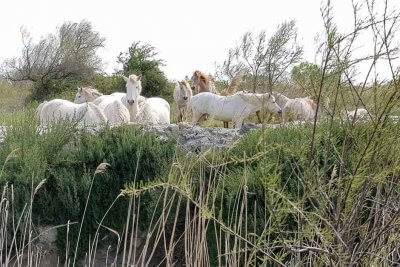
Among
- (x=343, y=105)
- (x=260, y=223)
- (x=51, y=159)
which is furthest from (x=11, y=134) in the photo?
(x=343, y=105)

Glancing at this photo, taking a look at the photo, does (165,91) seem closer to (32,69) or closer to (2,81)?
(32,69)

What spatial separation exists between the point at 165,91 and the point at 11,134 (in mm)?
20480

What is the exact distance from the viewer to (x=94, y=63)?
1369 inches

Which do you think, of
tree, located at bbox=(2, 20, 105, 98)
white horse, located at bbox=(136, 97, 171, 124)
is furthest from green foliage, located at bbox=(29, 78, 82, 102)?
white horse, located at bbox=(136, 97, 171, 124)

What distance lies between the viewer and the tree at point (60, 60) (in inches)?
1292

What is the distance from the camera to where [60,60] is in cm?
3416

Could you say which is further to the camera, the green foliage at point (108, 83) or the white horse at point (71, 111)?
the green foliage at point (108, 83)

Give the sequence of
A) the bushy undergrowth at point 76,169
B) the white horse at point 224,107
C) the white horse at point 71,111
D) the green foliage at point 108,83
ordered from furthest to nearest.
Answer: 1. the green foliage at point 108,83
2. the white horse at point 224,107
3. the white horse at point 71,111
4. the bushy undergrowth at point 76,169

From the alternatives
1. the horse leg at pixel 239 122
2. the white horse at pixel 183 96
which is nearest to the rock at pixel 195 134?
the horse leg at pixel 239 122

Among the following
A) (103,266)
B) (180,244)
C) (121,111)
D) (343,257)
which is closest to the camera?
(343,257)

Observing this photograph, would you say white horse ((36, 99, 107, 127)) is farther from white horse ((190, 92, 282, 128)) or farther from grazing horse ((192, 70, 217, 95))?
grazing horse ((192, 70, 217, 95))

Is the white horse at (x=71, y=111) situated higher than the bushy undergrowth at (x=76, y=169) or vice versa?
the white horse at (x=71, y=111)

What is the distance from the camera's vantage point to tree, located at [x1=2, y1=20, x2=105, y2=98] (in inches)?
1292

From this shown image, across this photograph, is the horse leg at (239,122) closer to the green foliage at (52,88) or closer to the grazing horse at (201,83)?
the grazing horse at (201,83)
